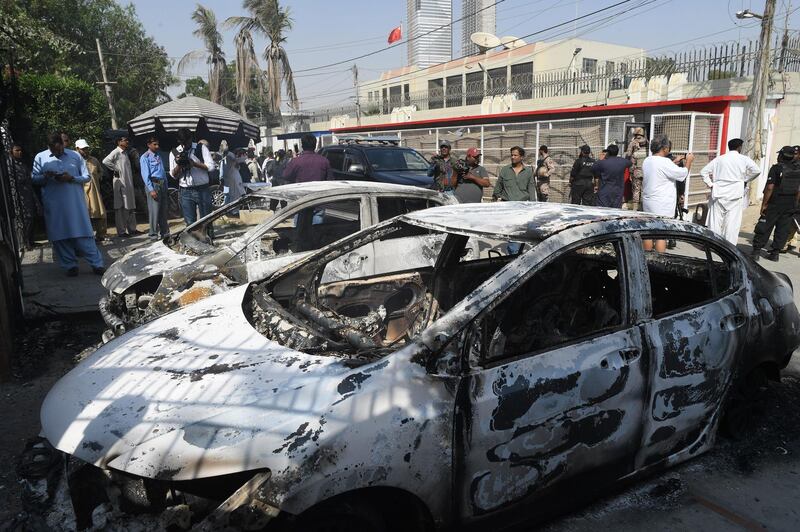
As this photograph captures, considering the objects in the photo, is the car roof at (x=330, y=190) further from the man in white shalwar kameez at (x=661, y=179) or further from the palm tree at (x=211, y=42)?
the palm tree at (x=211, y=42)

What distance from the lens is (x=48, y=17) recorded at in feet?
112

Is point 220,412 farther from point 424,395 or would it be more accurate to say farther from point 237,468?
point 424,395

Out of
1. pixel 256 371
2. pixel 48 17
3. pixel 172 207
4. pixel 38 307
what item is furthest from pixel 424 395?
pixel 48 17

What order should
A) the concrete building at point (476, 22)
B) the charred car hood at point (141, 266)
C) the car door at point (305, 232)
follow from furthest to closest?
the concrete building at point (476, 22), the car door at point (305, 232), the charred car hood at point (141, 266)

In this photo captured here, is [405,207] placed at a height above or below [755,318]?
above

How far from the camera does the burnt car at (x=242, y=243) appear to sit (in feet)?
14.8

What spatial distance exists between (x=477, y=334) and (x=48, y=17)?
41.6 m

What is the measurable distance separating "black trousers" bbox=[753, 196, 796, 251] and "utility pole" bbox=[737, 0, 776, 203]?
637 centimetres

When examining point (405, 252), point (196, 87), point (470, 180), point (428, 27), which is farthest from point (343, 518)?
point (196, 87)

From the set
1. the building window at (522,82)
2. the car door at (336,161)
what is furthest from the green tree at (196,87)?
the car door at (336,161)

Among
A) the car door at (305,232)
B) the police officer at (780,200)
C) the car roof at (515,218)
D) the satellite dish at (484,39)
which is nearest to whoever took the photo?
the car roof at (515,218)

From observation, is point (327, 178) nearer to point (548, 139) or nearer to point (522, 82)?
point (548, 139)

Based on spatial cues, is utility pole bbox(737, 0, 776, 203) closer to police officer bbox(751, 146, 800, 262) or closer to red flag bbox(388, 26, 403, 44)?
police officer bbox(751, 146, 800, 262)

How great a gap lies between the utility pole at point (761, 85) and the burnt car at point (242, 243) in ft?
38.6
